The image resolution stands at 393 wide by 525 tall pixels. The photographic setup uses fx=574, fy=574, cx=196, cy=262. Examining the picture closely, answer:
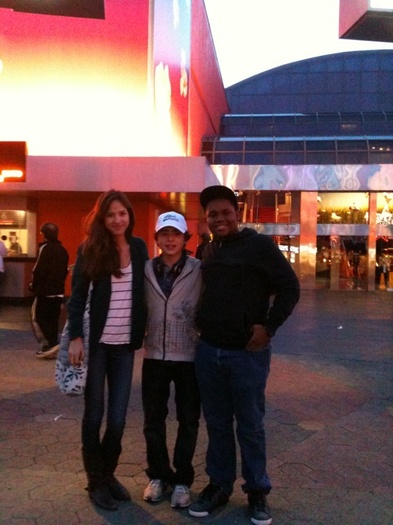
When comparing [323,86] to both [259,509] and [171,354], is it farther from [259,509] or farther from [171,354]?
[259,509]

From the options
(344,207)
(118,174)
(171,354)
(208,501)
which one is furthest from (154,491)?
(344,207)

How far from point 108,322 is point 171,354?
1.42 ft

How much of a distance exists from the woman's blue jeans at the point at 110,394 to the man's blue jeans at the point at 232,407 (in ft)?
1.55

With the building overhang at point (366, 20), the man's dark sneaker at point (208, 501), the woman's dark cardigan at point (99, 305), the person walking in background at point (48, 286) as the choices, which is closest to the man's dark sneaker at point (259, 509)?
the man's dark sneaker at point (208, 501)

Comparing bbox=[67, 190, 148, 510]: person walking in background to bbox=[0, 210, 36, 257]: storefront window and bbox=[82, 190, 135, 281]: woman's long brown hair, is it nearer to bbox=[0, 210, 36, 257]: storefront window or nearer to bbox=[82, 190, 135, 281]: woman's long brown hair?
bbox=[82, 190, 135, 281]: woman's long brown hair

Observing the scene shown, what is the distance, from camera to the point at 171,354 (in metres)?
3.54

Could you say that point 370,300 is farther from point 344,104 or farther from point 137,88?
point 344,104

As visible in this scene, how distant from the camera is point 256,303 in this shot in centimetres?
336

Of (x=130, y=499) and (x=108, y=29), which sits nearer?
(x=130, y=499)

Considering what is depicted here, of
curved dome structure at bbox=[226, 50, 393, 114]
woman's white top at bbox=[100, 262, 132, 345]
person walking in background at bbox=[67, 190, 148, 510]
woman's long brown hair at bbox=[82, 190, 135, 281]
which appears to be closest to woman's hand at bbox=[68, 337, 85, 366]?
person walking in background at bbox=[67, 190, 148, 510]

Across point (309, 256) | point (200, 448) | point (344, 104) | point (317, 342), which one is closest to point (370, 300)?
point (309, 256)

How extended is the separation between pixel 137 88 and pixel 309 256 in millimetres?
12717

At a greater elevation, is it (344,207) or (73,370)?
(344,207)

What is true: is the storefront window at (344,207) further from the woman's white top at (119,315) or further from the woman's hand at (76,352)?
the woman's hand at (76,352)
